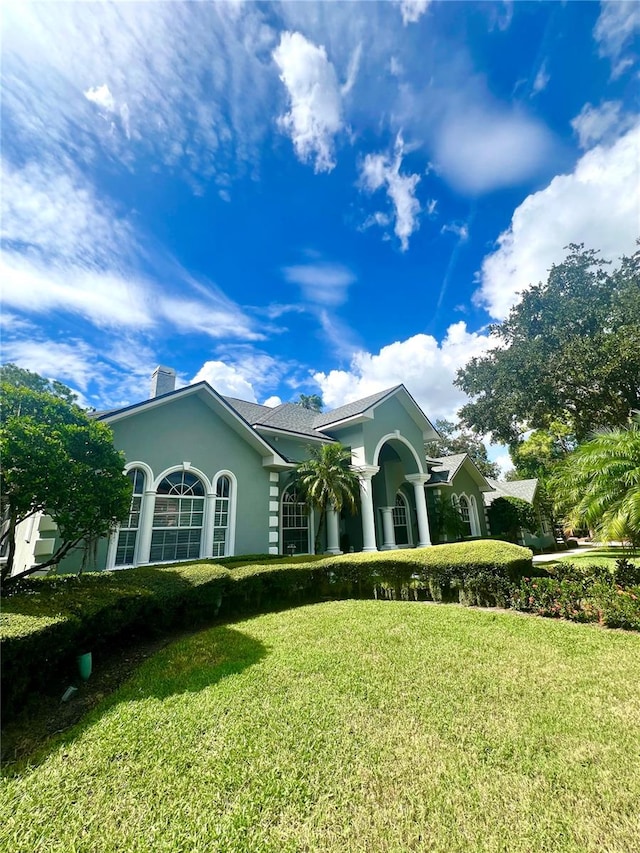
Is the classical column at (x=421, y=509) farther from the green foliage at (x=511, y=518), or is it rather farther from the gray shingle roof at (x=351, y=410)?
the green foliage at (x=511, y=518)

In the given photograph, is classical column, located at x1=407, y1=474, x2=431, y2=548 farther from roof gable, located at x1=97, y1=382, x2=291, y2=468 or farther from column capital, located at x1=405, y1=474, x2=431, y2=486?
roof gable, located at x1=97, y1=382, x2=291, y2=468

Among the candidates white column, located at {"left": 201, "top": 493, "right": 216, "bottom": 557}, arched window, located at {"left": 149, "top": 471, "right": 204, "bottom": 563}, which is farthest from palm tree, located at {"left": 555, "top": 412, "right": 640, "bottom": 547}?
arched window, located at {"left": 149, "top": 471, "right": 204, "bottom": 563}

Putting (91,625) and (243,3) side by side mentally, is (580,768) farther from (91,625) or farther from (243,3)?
(243,3)

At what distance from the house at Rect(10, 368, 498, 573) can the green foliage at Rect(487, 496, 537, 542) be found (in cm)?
848

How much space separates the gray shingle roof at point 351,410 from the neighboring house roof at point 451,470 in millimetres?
6671

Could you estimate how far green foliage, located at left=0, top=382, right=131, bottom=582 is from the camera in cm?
595

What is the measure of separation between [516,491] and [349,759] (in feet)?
97.5

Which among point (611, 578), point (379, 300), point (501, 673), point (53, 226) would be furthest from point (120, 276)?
point (611, 578)

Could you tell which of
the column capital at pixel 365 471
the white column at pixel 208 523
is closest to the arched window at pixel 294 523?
the column capital at pixel 365 471

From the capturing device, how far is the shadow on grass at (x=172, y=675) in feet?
12.6

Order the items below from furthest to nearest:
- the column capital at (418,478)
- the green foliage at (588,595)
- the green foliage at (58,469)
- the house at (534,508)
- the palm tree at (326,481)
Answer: the house at (534,508) < the column capital at (418,478) < the palm tree at (326,481) < the green foliage at (588,595) < the green foliage at (58,469)

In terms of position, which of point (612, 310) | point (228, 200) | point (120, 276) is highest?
point (612, 310)

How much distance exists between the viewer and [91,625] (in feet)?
18.3

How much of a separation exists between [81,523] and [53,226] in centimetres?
602
